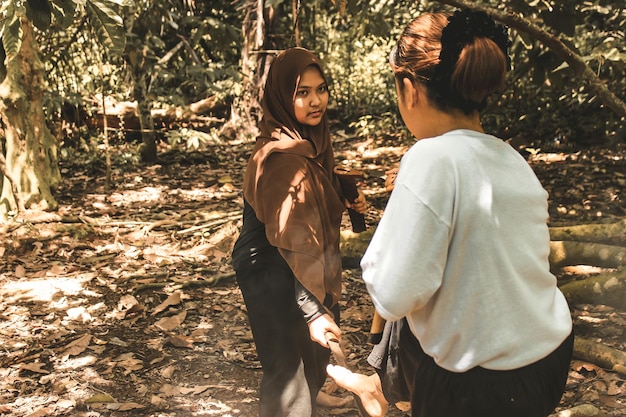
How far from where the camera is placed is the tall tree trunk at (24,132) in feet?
19.0

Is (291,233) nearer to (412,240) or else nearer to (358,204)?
(358,204)

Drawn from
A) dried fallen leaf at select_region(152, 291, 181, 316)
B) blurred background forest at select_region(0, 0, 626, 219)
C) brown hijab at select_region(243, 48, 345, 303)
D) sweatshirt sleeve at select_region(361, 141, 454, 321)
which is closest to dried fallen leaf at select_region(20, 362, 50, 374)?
dried fallen leaf at select_region(152, 291, 181, 316)

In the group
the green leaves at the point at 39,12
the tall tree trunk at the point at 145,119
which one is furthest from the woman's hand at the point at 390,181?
the tall tree trunk at the point at 145,119

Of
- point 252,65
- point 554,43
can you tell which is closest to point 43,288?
point 554,43

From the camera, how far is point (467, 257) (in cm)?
140

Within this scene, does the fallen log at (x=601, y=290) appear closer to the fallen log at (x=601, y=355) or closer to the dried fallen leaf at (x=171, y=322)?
the fallen log at (x=601, y=355)

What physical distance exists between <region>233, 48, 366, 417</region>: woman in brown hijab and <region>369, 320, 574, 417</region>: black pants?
58 cm

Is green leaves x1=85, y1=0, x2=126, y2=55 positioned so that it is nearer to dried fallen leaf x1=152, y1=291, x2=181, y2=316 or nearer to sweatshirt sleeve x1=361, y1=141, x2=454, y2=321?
sweatshirt sleeve x1=361, y1=141, x2=454, y2=321

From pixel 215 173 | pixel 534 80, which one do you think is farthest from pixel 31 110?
pixel 534 80

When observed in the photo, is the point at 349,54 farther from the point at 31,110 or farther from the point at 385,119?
the point at 31,110

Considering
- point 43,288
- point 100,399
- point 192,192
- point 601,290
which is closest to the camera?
point 100,399

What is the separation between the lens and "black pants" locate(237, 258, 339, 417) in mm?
2357

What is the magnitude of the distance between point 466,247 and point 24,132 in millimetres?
5593

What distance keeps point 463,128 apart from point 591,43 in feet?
21.5
